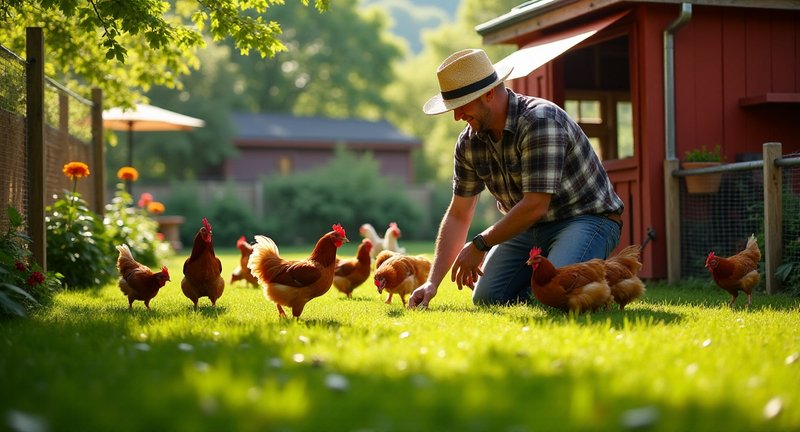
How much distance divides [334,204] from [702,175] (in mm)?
20868

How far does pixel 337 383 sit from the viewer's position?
2977mm

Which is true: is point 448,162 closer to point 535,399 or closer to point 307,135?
point 307,135

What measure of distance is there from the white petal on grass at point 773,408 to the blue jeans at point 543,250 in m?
3.42

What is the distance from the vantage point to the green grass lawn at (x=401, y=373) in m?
2.57

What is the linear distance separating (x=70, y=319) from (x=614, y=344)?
340cm

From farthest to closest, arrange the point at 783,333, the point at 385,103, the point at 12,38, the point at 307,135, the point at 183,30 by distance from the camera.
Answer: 1. the point at 385,103
2. the point at 307,135
3. the point at 12,38
4. the point at 183,30
5. the point at 783,333

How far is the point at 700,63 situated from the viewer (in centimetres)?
975

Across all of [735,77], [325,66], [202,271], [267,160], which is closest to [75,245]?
[202,271]

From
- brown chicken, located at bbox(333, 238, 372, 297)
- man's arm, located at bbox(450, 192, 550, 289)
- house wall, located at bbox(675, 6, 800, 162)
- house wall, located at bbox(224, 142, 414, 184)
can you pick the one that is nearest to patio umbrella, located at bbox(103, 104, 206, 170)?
brown chicken, located at bbox(333, 238, 372, 297)

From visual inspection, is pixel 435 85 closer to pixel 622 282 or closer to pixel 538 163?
pixel 622 282

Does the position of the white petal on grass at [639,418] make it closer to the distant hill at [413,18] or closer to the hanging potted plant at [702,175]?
the hanging potted plant at [702,175]

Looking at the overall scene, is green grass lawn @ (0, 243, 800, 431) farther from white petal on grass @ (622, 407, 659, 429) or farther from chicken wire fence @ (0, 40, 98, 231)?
chicken wire fence @ (0, 40, 98, 231)

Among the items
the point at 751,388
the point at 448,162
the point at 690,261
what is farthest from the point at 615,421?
the point at 448,162

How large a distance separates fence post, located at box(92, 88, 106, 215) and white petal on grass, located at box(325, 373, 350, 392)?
28.8ft
